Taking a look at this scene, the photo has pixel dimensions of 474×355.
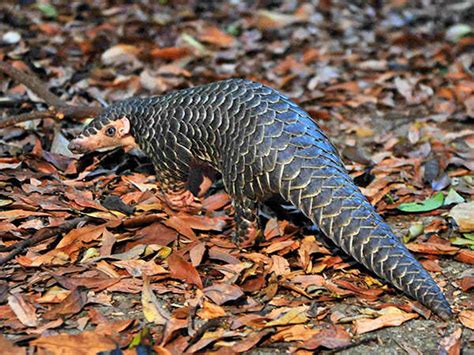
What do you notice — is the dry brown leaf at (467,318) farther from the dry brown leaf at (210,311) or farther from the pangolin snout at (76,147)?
the pangolin snout at (76,147)

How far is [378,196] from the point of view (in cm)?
502

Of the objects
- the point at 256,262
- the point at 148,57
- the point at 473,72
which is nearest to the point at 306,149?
the point at 256,262

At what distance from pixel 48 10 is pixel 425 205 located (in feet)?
18.0

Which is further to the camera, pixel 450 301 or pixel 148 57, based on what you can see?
pixel 148 57

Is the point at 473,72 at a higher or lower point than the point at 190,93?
lower

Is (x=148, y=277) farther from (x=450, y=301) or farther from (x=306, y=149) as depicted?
(x=450, y=301)

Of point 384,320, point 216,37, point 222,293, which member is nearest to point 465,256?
point 384,320

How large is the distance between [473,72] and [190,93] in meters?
4.25

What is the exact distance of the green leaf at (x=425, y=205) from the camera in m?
4.87

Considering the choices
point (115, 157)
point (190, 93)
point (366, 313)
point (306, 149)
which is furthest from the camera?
point (115, 157)

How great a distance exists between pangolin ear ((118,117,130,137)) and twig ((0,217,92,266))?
2.61 ft

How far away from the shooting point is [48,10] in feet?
27.8

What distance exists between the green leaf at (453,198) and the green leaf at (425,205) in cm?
3

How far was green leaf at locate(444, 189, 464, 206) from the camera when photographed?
493cm
